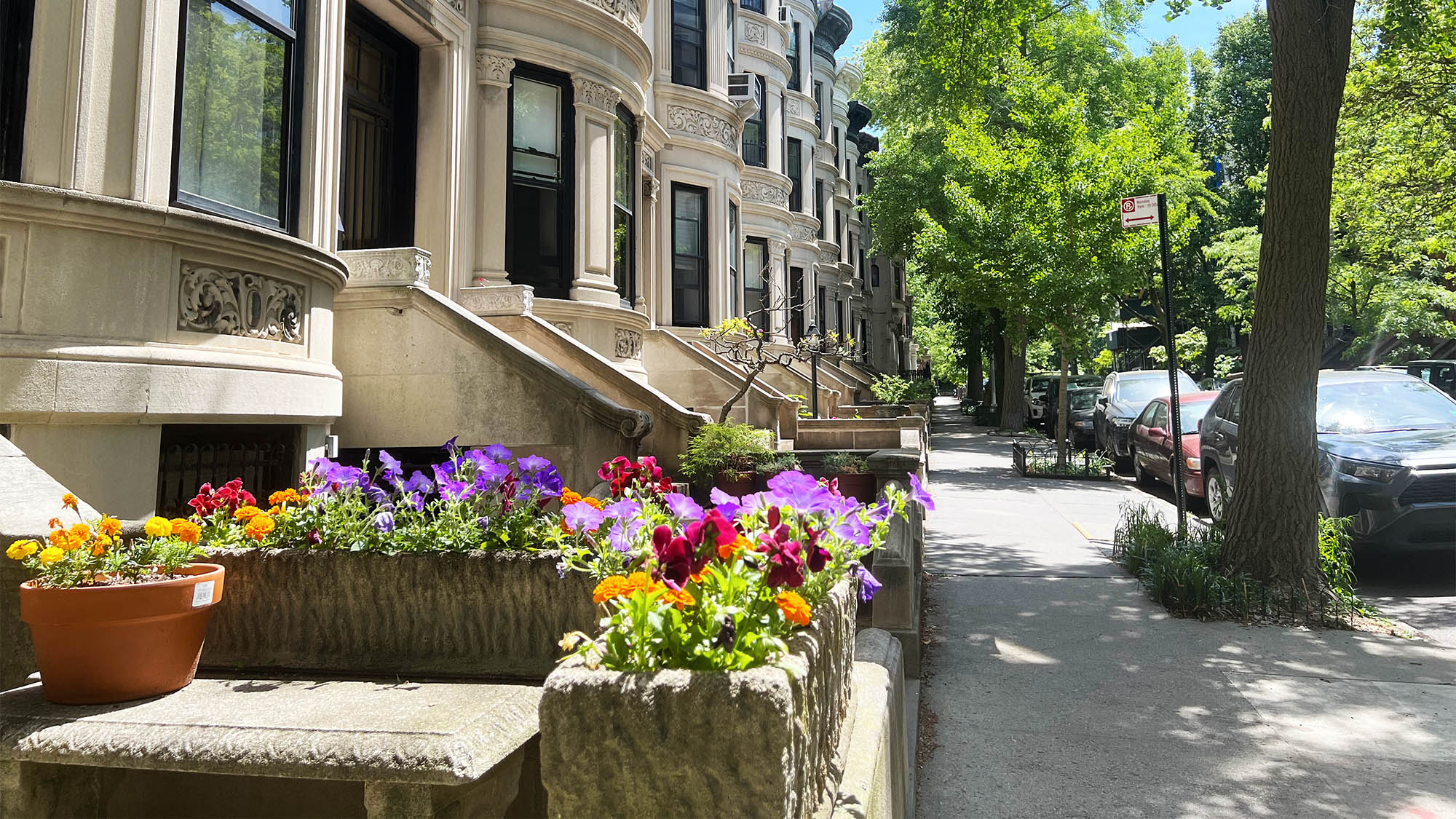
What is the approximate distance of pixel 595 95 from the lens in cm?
1233

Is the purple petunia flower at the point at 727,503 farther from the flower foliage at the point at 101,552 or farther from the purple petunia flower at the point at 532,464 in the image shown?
the flower foliage at the point at 101,552

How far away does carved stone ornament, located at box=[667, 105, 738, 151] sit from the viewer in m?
17.4

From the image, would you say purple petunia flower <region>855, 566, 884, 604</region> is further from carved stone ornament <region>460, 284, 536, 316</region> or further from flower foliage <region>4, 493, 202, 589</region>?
carved stone ornament <region>460, 284, 536, 316</region>

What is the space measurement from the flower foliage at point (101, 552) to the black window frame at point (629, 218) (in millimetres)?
11220

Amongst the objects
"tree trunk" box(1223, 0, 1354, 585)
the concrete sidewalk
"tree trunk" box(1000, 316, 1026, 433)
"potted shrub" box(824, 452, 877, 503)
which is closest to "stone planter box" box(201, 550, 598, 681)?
the concrete sidewalk

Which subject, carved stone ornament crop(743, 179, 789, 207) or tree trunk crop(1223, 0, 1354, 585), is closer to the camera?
tree trunk crop(1223, 0, 1354, 585)

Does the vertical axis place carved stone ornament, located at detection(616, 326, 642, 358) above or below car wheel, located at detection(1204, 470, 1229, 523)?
above

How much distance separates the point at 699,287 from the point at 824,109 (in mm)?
17935

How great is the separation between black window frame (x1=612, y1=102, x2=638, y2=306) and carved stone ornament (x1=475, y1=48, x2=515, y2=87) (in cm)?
243

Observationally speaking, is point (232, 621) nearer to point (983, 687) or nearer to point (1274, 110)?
point (983, 687)

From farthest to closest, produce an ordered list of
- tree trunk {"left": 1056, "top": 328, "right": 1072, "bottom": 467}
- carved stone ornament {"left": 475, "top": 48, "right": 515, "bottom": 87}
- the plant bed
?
tree trunk {"left": 1056, "top": 328, "right": 1072, "bottom": 467} → the plant bed → carved stone ornament {"left": 475, "top": 48, "right": 515, "bottom": 87}

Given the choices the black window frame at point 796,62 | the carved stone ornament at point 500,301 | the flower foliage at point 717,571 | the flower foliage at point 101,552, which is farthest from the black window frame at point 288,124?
the black window frame at point 796,62

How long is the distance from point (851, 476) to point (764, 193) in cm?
1480

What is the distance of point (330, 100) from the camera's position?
7777 mm
